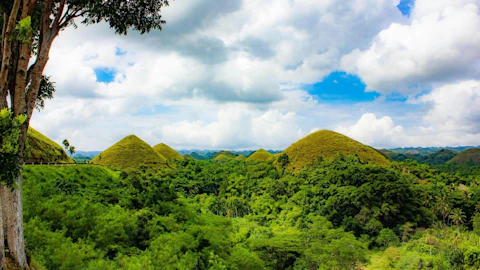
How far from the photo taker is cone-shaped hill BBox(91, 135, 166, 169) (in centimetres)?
7025

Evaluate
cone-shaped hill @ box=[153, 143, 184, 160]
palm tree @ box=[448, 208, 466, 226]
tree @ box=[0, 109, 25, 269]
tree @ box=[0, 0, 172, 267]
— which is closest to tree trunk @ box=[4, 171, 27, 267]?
tree @ box=[0, 0, 172, 267]

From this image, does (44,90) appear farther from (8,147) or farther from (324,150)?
(324,150)

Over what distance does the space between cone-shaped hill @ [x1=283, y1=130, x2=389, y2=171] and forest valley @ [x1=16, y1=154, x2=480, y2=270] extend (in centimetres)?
730

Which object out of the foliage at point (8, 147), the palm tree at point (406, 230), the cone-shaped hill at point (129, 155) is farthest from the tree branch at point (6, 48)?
the cone-shaped hill at point (129, 155)

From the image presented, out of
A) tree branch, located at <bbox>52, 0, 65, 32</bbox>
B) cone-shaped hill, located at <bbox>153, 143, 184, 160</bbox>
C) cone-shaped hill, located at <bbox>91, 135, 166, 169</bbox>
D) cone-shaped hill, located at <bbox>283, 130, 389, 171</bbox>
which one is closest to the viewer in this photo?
tree branch, located at <bbox>52, 0, 65, 32</bbox>

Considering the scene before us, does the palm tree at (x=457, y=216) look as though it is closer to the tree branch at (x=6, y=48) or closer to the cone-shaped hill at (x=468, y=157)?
the tree branch at (x=6, y=48)

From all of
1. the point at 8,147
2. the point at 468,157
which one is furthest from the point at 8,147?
the point at 468,157

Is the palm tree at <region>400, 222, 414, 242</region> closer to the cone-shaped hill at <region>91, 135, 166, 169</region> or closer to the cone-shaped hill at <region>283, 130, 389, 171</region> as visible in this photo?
the cone-shaped hill at <region>283, 130, 389, 171</region>

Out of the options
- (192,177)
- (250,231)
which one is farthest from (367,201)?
(192,177)

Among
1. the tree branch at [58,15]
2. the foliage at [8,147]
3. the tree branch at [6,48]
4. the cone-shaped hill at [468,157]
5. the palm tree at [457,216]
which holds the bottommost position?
the palm tree at [457,216]

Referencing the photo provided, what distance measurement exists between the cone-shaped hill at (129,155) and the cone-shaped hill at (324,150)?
33.6 meters

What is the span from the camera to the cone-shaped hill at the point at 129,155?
70.2m

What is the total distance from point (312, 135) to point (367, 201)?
4642 centimetres

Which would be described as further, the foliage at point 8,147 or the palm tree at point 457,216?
the palm tree at point 457,216
